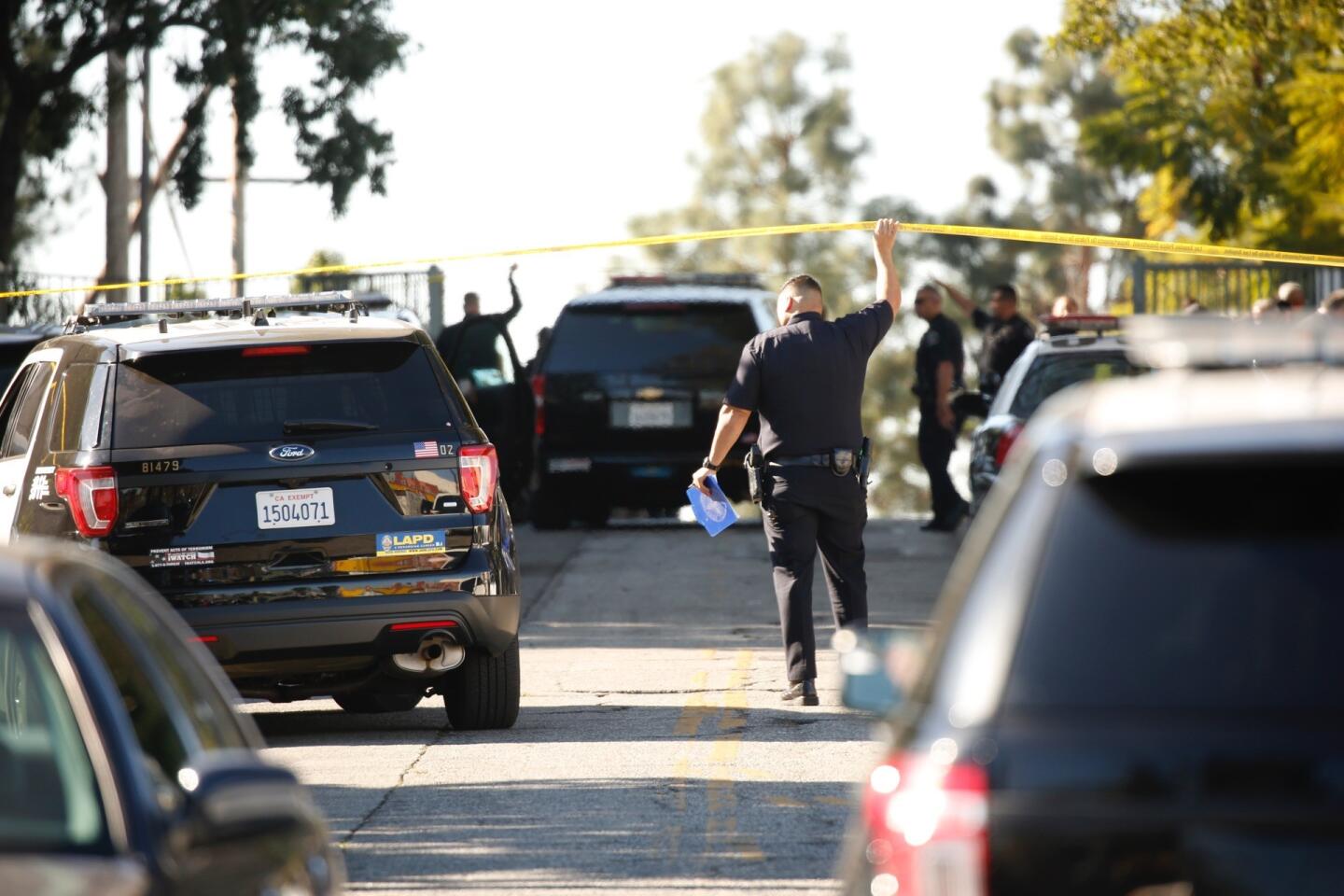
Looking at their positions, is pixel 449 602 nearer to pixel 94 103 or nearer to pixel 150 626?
pixel 150 626

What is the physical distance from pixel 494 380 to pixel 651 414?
139cm

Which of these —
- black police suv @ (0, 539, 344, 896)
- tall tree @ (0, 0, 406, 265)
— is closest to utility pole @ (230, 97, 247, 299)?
tall tree @ (0, 0, 406, 265)

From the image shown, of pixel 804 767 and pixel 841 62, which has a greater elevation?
pixel 841 62

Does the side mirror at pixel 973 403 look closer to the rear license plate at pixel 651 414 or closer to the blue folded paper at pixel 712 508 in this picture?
the rear license plate at pixel 651 414

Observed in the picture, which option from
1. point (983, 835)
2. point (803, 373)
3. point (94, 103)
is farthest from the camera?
point (94, 103)

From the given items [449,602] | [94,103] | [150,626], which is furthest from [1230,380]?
[94,103]

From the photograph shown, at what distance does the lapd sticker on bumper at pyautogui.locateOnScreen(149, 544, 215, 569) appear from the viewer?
30.8ft

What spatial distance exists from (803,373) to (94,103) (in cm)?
1963

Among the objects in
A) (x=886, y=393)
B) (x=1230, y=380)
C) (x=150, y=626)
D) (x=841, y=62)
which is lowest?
(x=886, y=393)

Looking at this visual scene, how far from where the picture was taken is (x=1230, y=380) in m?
3.84

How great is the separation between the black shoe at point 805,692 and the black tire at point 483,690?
140 centimetres

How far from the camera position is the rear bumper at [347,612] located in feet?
30.8

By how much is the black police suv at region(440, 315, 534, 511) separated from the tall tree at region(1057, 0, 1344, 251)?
559cm

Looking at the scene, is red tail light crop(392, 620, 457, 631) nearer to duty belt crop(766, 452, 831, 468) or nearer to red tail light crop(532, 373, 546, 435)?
duty belt crop(766, 452, 831, 468)
